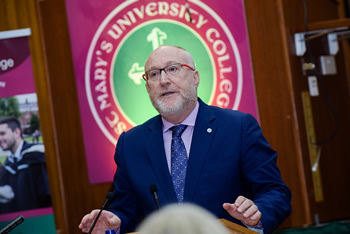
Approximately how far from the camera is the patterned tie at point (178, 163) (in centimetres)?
272

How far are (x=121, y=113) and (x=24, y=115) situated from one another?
837 mm

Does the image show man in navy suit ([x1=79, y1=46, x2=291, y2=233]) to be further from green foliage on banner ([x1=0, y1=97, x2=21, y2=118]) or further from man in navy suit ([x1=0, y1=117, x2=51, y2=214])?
green foliage on banner ([x1=0, y1=97, x2=21, y2=118])

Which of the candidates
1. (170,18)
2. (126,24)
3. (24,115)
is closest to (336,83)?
(170,18)

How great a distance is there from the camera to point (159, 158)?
283 cm

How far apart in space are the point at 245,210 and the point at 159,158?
72cm

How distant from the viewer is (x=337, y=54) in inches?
230

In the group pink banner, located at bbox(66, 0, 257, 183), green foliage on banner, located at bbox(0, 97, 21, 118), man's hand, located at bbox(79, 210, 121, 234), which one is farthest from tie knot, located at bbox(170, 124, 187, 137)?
green foliage on banner, located at bbox(0, 97, 21, 118)

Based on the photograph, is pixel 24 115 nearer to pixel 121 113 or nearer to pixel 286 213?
pixel 121 113

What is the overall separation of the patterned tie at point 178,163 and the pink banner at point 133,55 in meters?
1.86

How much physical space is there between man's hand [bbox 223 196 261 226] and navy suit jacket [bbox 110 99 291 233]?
19 centimetres

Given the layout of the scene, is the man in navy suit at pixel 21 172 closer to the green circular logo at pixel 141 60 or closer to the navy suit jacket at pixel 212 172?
the green circular logo at pixel 141 60

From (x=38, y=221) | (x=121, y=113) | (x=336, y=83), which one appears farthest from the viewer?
(x=336, y=83)

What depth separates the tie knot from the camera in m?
2.90

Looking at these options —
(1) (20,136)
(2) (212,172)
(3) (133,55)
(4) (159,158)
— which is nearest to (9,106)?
(1) (20,136)
